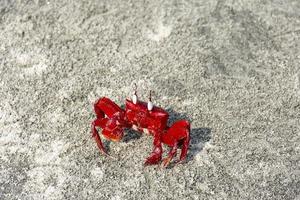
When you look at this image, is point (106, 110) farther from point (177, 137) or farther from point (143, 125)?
point (177, 137)

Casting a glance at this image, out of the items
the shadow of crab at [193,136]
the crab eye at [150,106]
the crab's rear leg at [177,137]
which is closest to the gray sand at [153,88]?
the shadow of crab at [193,136]

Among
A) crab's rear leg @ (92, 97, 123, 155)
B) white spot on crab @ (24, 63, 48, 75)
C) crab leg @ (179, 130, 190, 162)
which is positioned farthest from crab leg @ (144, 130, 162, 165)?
white spot on crab @ (24, 63, 48, 75)

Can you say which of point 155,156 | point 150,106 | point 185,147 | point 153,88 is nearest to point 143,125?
point 150,106

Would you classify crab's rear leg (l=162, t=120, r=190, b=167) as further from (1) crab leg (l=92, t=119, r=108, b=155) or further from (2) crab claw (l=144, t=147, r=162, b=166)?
(1) crab leg (l=92, t=119, r=108, b=155)

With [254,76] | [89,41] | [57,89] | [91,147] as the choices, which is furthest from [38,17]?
[254,76]

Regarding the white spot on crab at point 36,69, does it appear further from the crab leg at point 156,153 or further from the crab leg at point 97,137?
the crab leg at point 156,153
